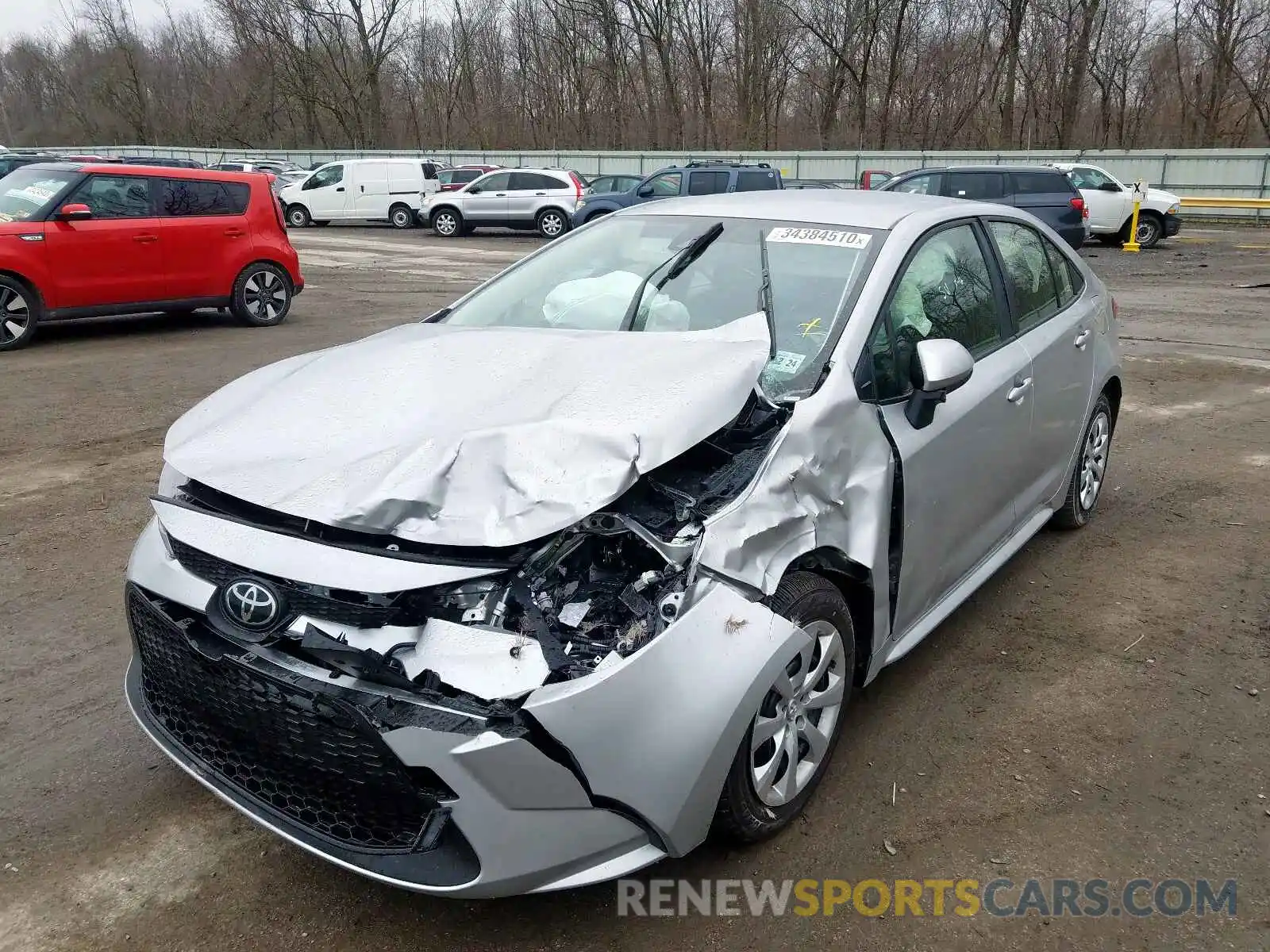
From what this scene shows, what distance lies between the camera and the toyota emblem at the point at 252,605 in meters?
2.31

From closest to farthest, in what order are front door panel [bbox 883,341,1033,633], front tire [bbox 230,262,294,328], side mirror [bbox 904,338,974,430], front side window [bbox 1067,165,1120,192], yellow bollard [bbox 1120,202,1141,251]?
side mirror [bbox 904,338,974,430], front door panel [bbox 883,341,1033,633], front tire [bbox 230,262,294,328], yellow bollard [bbox 1120,202,1141,251], front side window [bbox 1067,165,1120,192]

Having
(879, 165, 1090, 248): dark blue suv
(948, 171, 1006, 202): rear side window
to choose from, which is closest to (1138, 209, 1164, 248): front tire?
(879, 165, 1090, 248): dark blue suv

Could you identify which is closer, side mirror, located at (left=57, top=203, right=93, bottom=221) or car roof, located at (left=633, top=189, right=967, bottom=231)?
car roof, located at (left=633, top=189, right=967, bottom=231)

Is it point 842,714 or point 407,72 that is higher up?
point 407,72

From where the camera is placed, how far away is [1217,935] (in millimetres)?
2432

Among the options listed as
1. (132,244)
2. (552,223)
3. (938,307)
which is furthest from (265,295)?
(552,223)

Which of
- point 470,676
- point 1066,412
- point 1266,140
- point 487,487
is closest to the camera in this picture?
point 470,676

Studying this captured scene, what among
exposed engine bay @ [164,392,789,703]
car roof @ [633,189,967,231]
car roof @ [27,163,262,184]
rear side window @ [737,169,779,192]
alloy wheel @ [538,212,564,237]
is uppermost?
car roof @ [27,163,262,184]

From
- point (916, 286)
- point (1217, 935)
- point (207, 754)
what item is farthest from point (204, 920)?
point (916, 286)

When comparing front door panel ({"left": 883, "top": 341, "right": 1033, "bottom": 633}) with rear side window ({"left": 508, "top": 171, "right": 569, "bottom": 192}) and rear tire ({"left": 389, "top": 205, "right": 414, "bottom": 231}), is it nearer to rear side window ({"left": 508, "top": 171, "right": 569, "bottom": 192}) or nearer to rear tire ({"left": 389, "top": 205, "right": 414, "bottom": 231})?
rear side window ({"left": 508, "top": 171, "right": 569, "bottom": 192})

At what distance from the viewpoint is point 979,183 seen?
18.3 metres

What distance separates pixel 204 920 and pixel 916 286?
9.53ft

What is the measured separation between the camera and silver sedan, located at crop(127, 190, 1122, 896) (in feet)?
7.11

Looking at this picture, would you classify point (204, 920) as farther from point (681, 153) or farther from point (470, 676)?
point (681, 153)
